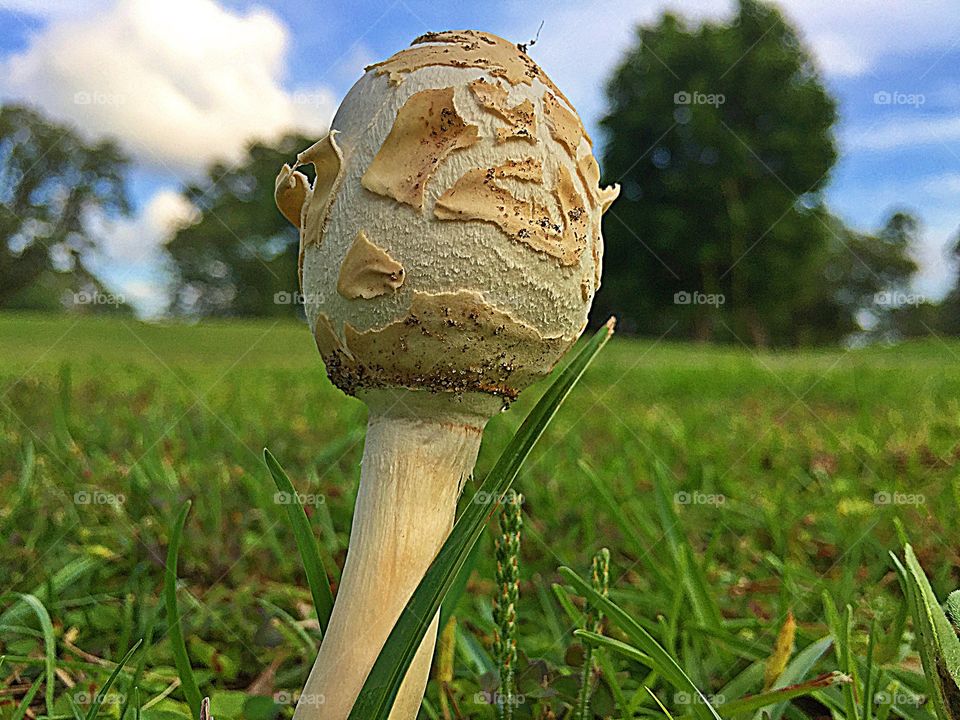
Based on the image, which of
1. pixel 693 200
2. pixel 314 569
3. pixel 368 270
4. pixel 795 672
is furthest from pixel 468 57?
pixel 693 200

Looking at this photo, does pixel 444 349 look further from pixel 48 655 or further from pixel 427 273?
pixel 48 655

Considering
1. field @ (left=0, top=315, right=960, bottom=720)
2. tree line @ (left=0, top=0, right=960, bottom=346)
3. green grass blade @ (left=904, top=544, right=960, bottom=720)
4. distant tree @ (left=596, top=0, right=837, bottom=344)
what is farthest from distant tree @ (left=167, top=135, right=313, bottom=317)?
green grass blade @ (left=904, top=544, right=960, bottom=720)

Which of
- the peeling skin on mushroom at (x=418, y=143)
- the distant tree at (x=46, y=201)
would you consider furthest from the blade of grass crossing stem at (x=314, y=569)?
the distant tree at (x=46, y=201)

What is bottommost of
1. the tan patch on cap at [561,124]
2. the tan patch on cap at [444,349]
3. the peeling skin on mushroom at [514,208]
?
the tan patch on cap at [444,349]

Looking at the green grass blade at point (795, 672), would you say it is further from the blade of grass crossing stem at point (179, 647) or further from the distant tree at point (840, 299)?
the distant tree at point (840, 299)

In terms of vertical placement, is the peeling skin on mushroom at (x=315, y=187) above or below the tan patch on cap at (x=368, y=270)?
above

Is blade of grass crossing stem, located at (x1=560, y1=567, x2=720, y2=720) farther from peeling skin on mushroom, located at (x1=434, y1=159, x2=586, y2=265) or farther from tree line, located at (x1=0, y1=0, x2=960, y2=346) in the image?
tree line, located at (x1=0, y1=0, x2=960, y2=346)

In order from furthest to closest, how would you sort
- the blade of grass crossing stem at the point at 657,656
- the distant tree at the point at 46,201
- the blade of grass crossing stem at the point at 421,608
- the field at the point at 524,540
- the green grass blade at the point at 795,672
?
the distant tree at the point at 46,201 < the field at the point at 524,540 < the green grass blade at the point at 795,672 < the blade of grass crossing stem at the point at 657,656 < the blade of grass crossing stem at the point at 421,608

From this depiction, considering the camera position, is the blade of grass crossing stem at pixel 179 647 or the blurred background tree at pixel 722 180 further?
the blurred background tree at pixel 722 180
